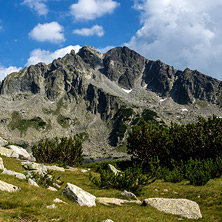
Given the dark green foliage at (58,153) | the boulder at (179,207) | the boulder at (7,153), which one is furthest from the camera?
the dark green foliage at (58,153)

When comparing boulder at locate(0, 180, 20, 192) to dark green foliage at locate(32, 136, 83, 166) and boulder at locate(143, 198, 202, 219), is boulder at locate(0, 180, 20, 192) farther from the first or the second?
dark green foliage at locate(32, 136, 83, 166)

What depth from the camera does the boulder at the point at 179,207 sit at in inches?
606

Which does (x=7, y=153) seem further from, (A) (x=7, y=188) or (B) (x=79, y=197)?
(B) (x=79, y=197)

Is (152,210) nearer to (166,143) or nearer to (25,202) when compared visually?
(25,202)

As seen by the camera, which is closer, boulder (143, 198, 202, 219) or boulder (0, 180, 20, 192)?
boulder (0, 180, 20, 192)

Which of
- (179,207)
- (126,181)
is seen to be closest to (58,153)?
(126,181)

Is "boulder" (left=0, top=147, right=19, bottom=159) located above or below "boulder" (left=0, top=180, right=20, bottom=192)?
below

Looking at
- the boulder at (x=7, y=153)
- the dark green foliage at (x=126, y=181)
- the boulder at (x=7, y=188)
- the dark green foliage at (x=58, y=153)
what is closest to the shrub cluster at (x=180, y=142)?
the dark green foliage at (x=58, y=153)

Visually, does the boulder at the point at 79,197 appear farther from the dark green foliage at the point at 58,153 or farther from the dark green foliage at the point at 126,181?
the dark green foliage at the point at 58,153

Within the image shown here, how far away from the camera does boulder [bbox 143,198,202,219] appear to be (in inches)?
606

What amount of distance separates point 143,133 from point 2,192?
174 ft

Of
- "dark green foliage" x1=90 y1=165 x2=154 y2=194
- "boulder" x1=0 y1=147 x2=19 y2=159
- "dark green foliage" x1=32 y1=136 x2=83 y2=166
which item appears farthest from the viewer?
"dark green foliage" x1=32 y1=136 x2=83 y2=166

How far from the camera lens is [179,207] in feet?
53.4

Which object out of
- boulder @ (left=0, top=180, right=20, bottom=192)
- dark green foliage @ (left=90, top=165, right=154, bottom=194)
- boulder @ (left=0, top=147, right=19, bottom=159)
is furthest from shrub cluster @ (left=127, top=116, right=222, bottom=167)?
boulder @ (left=0, top=180, right=20, bottom=192)
